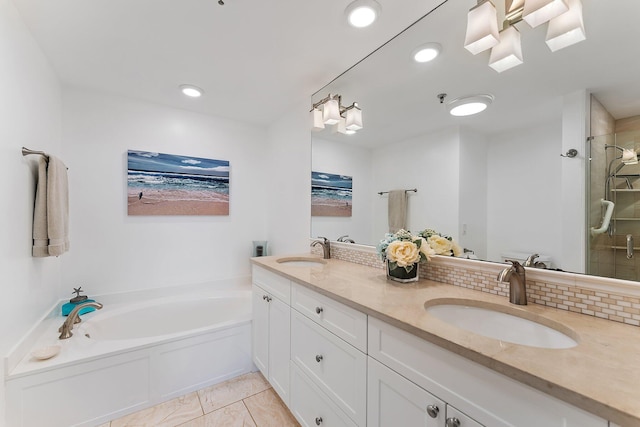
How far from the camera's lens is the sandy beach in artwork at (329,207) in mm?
2068

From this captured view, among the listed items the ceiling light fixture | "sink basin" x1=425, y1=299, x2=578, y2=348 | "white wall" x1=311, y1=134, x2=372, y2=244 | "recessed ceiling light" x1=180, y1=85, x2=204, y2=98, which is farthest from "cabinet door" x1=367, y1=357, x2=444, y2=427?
"recessed ceiling light" x1=180, y1=85, x2=204, y2=98

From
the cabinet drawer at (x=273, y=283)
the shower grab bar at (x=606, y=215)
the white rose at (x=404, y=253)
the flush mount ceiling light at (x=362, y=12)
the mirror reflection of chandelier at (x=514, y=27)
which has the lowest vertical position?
the cabinet drawer at (x=273, y=283)

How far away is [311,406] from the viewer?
1360mm

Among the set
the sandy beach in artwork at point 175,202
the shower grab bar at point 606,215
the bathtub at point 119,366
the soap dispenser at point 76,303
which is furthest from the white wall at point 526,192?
the soap dispenser at point 76,303

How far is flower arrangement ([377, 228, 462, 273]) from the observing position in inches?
49.7

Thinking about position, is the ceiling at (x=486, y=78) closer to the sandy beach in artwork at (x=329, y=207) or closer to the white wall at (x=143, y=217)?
the sandy beach in artwork at (x=329, y=207)

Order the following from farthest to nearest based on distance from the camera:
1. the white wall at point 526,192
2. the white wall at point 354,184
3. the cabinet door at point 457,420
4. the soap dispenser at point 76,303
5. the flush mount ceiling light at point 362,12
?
the soap dispenser at point 76,303, the white wall at point 354,184, the flush mount ceiling light at point 362,12, the white wall at point 526,192, the cabinet door at point 457,420

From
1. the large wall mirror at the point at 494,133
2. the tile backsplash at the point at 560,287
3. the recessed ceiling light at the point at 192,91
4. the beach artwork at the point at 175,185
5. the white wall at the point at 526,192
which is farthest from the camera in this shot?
the beach artwork at the point at 175,185

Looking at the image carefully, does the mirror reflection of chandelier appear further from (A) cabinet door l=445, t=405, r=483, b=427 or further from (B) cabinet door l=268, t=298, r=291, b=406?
(B) cabinet door l=268, t=298, r=291, b=406

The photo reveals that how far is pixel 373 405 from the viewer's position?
3.25 feet

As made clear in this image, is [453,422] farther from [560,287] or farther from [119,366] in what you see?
[119,366]

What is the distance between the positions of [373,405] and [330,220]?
1390mm

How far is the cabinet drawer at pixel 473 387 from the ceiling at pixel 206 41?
5.11ft

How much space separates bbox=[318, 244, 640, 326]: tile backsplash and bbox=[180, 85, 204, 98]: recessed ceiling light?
2.26m
